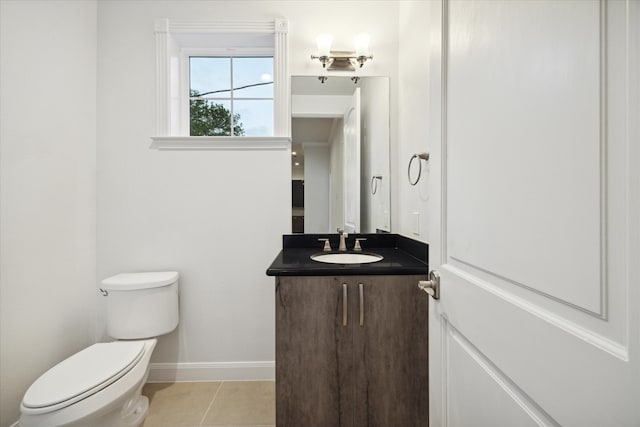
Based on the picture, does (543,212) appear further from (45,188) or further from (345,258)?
(45,188)

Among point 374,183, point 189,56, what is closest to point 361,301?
point 374,183

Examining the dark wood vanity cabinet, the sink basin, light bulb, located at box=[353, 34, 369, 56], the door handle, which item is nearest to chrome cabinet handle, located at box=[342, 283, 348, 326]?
the dark wood vanity cabinet

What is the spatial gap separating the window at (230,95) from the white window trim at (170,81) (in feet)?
0.66

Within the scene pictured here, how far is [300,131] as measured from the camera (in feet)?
6.52

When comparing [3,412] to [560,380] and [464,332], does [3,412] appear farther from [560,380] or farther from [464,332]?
[560,380]

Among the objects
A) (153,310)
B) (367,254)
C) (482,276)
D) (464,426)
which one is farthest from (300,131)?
(464,426)

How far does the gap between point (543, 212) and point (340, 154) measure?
1577 mm

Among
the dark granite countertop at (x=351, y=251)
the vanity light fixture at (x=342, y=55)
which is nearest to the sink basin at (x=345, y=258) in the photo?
the dark granite countertop at (x=351, y=251)

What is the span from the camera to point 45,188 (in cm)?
161

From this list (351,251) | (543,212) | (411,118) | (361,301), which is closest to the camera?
(543,212)

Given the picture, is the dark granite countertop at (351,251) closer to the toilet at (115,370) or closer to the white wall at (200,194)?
the white wall at (200,194)

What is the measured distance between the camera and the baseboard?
77.9 inches

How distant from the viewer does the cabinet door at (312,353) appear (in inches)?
53.7

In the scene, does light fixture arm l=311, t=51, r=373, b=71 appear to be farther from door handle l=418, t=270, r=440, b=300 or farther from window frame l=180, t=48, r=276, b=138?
door handle l=418, t=270, r=440, b=300
